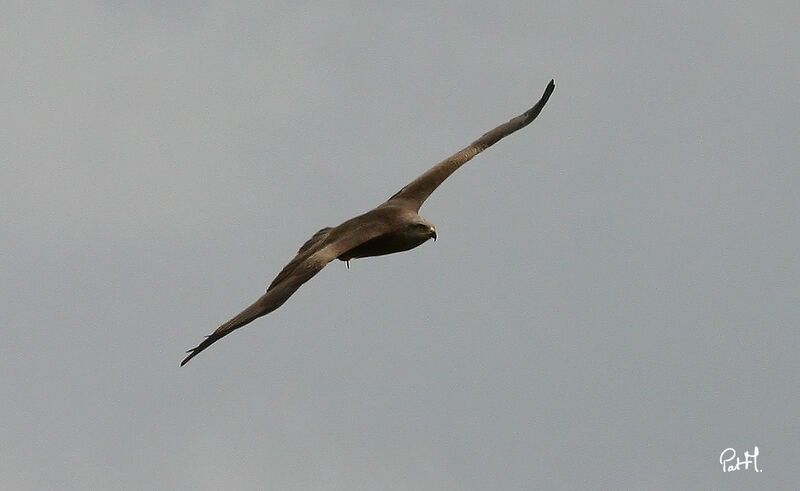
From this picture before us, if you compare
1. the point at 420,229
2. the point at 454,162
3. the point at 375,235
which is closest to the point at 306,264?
the point at 375,235

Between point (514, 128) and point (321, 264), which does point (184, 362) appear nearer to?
point (321, 264)

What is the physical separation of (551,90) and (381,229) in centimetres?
551

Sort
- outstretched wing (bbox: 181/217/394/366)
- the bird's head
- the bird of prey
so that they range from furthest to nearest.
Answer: the bird's head → the bird of prey → outstretched wing (bbox: 181/217/394/366)

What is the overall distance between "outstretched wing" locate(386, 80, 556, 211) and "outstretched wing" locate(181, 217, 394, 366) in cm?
160

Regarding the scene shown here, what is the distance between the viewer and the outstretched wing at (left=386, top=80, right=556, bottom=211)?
23484 mm

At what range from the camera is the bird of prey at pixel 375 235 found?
61.4ft

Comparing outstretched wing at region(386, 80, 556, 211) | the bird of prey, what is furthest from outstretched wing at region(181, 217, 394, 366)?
outstretched wing at region(386, 80, 556, 211)

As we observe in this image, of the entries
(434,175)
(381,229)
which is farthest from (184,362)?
(434,175)

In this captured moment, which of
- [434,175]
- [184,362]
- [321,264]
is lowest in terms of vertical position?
[184,362]

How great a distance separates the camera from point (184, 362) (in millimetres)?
17375

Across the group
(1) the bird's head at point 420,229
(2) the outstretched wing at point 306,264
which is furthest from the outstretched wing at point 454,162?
(2) the outstretched wing at point 306,264

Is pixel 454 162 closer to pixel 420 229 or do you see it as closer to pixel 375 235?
pixel 420 229

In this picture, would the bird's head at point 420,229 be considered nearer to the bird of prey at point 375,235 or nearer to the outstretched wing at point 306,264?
the bird of prey at point 375,235

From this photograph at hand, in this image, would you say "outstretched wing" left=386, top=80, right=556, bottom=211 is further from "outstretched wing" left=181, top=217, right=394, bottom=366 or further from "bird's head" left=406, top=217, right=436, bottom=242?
"outstretched wing" left=181, top=217, right=394, bottom=366
